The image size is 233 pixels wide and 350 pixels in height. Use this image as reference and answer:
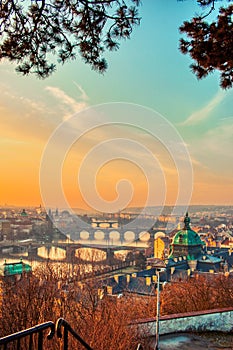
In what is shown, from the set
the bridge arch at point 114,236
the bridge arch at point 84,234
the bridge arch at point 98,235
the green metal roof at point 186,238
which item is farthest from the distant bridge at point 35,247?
the green metal roof at point 186,238

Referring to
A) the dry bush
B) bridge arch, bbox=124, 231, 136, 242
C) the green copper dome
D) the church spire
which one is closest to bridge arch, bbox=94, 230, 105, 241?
bridge arch, bbox=124, 231, 136, 242

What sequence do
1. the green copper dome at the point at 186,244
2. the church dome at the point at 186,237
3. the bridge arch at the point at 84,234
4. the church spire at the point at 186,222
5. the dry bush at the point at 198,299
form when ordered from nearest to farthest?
the dry bush at the point at 198,299 < the church spire at the point at 186,222 < the green copper dome at the point at 186,244 < the church dome at the point at 186,237 < the bridge arch at the point at 84,234

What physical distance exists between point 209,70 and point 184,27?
0.59 meters

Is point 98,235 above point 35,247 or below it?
above

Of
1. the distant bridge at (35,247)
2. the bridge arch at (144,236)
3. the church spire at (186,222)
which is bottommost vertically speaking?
the distant bridge at (35,247)

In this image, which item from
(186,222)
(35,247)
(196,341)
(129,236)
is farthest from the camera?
(129,236)

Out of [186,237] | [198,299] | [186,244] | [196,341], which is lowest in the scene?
[198,299]

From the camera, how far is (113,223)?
4191 cm

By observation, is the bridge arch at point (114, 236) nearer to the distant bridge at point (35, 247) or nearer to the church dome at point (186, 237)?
the distant bridge at point (35, 247)

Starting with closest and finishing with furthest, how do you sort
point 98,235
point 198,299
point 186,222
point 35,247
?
1. point 198,299
2. point 186,222
3. point 35,247
4. point 98,235

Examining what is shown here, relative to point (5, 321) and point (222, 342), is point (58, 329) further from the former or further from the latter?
point (5, 321)

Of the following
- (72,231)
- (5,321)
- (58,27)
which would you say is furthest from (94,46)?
(72,231)

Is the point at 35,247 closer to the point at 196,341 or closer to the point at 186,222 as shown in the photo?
the point at 186,222

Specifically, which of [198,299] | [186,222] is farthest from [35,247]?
[198,299]
